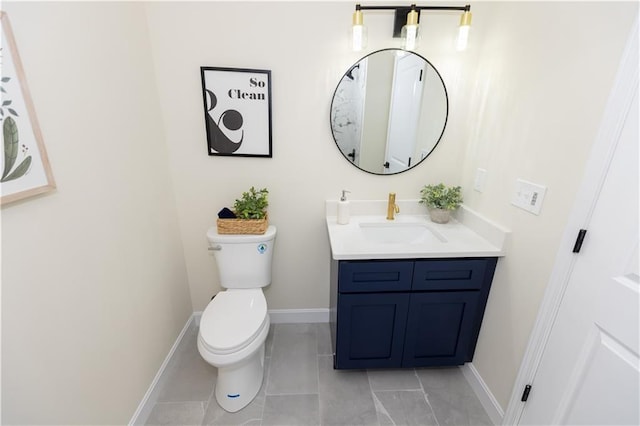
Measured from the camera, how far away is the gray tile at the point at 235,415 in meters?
1.41

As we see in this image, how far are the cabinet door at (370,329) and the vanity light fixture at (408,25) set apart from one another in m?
1.34

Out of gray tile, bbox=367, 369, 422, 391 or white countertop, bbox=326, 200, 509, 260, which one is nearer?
white countertop, bbox=326, 200, 509, 260

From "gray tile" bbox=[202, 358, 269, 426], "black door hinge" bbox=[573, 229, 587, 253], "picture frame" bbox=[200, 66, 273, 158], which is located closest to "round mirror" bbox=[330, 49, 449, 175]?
"picture frame" bbox=[200, 66, 273, 158]

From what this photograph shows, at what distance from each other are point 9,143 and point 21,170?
8 cm

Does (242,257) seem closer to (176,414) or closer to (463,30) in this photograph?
(176,414)

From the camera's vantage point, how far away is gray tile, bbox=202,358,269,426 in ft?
4.61

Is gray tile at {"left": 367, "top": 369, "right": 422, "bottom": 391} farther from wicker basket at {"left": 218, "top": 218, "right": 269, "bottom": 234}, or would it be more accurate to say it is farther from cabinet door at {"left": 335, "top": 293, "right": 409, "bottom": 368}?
wicker basket at {"left": 218, "top": 218, "right": 269, "bottom": 234}

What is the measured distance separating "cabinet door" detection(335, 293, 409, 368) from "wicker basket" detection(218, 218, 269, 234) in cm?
63

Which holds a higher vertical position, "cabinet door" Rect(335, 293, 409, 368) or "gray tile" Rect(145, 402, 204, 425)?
"cabinet door" Rect(335, 293, 409, 368)

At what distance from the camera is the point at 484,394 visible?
4.89ft

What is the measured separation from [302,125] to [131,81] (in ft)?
2.94

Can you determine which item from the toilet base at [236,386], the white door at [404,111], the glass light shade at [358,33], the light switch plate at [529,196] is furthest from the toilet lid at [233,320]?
the glass light shade at [358,33]

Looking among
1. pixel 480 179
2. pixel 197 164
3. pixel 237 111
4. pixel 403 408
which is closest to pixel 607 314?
pixel 480 179

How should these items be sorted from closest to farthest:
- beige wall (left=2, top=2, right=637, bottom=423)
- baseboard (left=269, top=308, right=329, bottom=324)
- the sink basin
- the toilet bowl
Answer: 1. beige wall (left=2, top=2, right=637, bottom=423)
2. the toilet bowl
3. the sink basin
4. baseboard (left=269, top=308, right=329, bottom=324)
